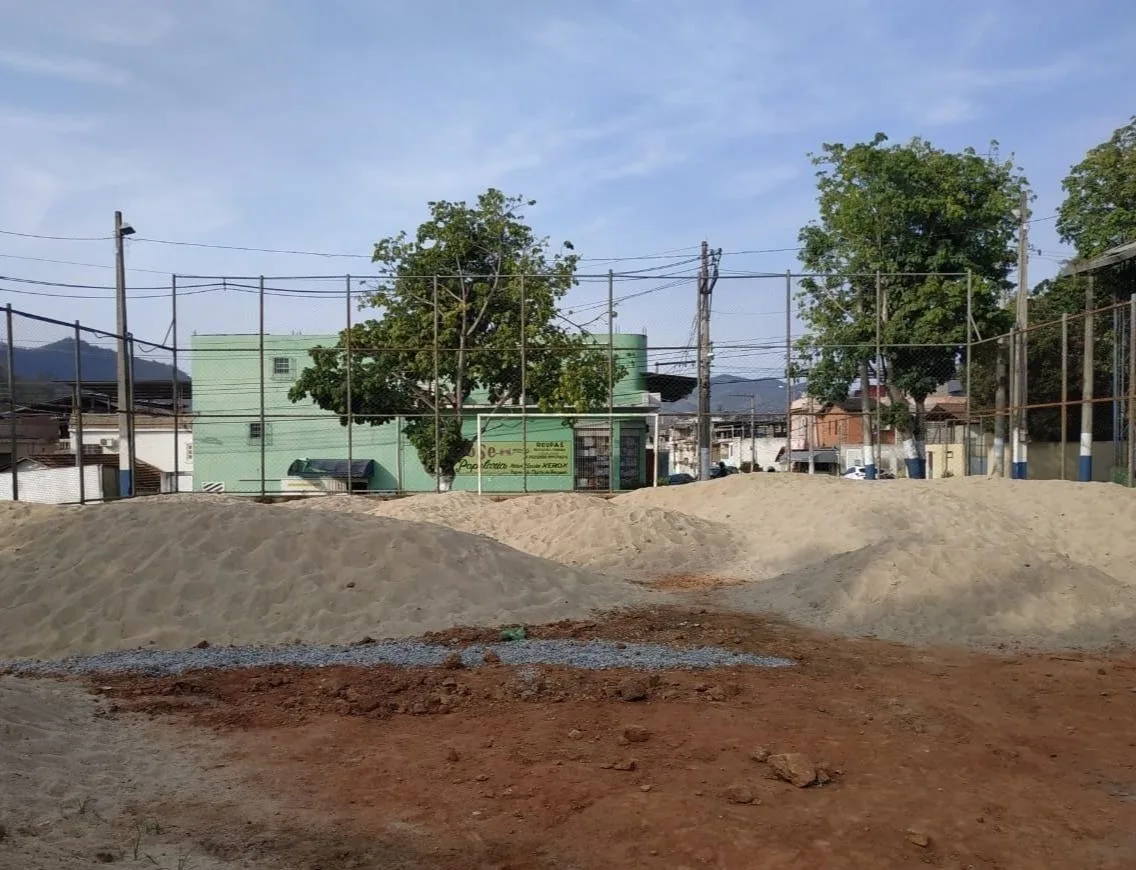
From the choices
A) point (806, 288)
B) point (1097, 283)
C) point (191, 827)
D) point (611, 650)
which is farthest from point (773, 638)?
point (1097, 283)

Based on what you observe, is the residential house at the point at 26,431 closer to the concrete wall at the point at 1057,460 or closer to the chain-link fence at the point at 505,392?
the chain-link fence at the point at 505,392

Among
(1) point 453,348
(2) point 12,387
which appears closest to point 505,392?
(1) point 453,348

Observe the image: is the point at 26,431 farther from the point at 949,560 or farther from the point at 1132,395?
the point at 1132,395

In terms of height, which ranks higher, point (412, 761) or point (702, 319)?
point (702, 319)

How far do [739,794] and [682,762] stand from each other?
0.49 metres

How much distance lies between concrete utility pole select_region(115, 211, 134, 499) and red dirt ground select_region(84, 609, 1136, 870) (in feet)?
40.8

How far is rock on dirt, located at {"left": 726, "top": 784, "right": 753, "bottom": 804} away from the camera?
12.8 feet

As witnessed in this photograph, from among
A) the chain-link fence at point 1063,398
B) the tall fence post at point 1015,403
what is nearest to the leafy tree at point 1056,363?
the chain-link fence at point 1063,398

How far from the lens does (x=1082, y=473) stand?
56.6 ft

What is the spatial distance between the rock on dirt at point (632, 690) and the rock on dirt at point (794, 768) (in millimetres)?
1306

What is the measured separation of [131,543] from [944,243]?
21.4 metres

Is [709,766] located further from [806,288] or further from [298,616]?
[806,288]

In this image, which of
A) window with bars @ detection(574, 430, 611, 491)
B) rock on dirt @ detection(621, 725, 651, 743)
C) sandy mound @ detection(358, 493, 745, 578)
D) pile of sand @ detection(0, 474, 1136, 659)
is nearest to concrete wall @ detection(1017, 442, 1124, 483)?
window with bars @ detection(574, 430, 611, 491)

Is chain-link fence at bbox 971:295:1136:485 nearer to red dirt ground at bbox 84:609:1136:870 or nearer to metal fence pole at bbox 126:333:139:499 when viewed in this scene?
red dirt ground at bbox 84:609:1136:870
